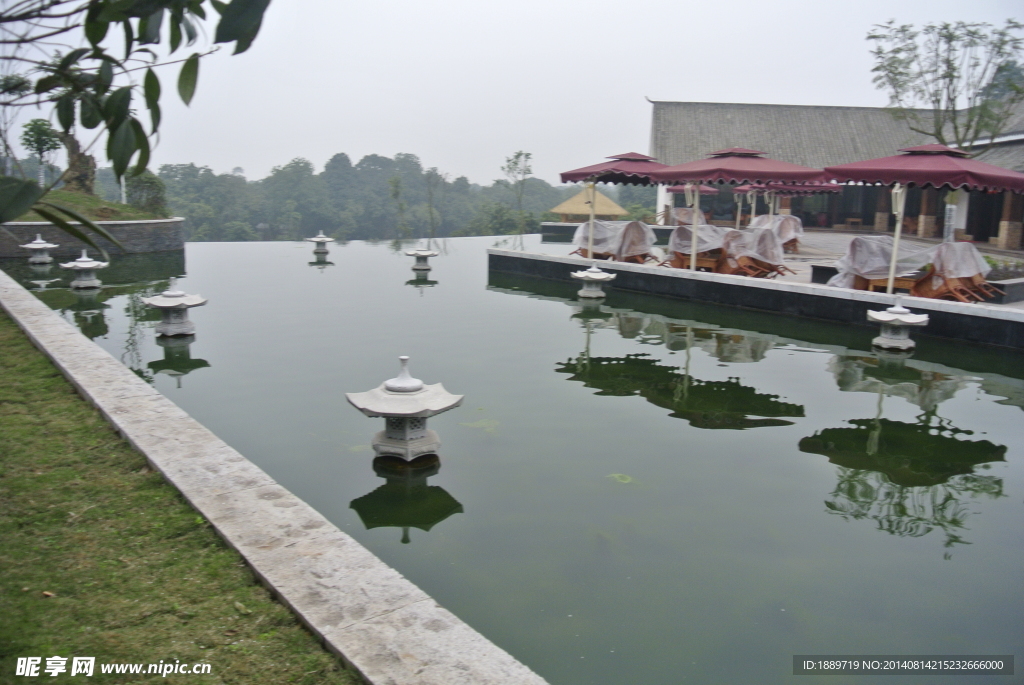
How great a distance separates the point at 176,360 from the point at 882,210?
2194cm

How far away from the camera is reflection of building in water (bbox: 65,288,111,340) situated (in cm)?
881

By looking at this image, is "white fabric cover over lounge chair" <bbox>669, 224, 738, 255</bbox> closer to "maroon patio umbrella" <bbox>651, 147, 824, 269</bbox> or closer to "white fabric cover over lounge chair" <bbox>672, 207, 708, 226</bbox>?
"maroon patio umbrella" <bbox>651, 147, 824, 269</bbox>

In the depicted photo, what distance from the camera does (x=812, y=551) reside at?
380cm

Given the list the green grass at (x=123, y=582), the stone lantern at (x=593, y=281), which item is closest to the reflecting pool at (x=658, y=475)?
the green grass at (x=123, y=582)

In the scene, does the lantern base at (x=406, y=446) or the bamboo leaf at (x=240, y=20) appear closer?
the bamboo leaf at (x=240, y=20)

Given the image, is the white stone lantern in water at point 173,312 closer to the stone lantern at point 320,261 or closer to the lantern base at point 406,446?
the lantern base at point 406,446

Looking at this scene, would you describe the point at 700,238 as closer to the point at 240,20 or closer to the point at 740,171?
the point at 740,171

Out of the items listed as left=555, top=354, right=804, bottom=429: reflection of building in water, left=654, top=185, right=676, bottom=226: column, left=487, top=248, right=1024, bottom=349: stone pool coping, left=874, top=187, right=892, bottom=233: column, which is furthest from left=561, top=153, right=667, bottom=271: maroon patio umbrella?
left=874, top=187, right=892, bottom=233: column

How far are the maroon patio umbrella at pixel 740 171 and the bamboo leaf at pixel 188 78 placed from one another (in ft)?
34.4

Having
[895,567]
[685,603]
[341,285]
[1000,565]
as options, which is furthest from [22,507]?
[341,285]

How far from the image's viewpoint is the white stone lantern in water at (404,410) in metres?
4.60

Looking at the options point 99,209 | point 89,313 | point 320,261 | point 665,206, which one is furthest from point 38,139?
point 665,206

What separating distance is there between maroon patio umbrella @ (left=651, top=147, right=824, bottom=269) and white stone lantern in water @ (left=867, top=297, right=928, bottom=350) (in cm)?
307

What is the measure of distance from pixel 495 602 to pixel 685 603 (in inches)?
30.9
